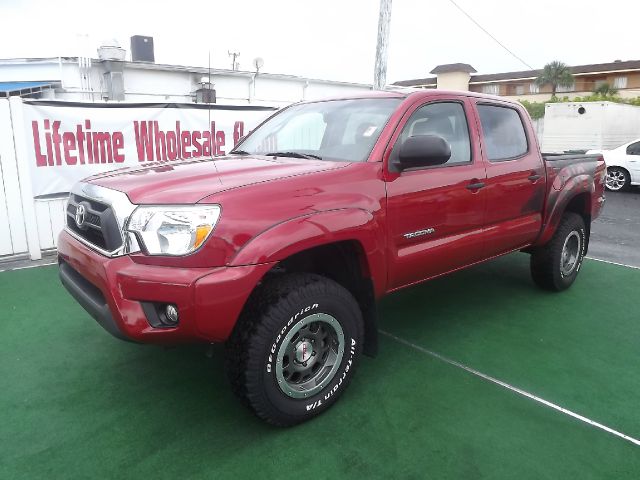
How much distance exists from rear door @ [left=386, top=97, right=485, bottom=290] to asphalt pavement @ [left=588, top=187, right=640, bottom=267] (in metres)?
3.65

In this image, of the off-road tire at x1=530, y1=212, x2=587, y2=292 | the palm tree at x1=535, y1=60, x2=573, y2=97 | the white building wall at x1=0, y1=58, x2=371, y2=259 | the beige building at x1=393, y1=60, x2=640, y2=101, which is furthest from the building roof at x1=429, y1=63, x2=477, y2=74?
the off-road tire at x1=530, y1=212, x2=587, y2=292

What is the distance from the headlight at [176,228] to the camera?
232cm

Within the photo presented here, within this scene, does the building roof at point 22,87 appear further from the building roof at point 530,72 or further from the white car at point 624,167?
the building roof at point 530,72

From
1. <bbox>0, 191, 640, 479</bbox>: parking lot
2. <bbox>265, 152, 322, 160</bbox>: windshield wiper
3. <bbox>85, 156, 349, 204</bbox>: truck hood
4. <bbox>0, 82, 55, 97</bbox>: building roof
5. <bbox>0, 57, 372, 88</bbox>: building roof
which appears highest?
<bbox>0, 57, 372, 88</bbox>: building roof

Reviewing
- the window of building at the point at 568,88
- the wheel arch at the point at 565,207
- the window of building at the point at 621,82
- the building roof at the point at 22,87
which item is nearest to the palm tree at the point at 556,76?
the window of building at the point at 568,88

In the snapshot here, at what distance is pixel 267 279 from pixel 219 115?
555 cm

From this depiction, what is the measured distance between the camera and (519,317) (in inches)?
169

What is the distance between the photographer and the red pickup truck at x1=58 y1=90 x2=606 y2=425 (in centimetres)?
234

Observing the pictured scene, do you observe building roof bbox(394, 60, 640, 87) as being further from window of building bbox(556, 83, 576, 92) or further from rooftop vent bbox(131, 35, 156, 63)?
rooftop vent bbox(131, 35, 156, 63)

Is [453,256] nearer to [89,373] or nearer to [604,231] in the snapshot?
[89,373]

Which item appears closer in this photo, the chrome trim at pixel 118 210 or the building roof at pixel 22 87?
the chrome trim at pixel 118 210

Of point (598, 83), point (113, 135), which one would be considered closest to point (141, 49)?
point (113, 135)

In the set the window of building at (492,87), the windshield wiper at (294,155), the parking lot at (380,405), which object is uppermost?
the window of building at (492,87)

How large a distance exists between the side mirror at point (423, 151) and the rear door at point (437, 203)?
0.44ft
